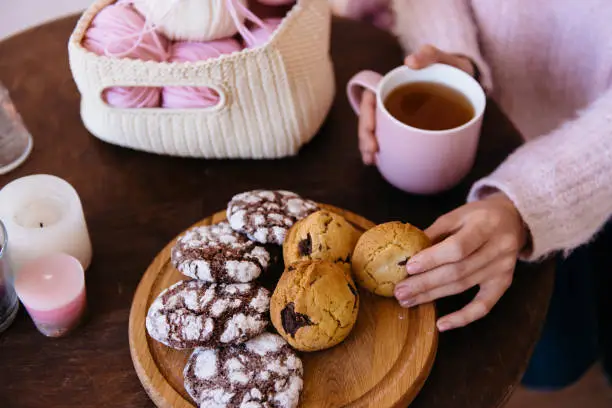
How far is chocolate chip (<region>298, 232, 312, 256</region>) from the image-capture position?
2.27ft

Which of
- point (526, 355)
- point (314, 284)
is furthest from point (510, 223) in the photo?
point (314, 284)

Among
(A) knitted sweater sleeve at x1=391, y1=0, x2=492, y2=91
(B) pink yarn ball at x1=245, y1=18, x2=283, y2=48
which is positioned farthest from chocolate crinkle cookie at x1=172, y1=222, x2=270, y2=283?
(A) knitted sweater sleeve at x1=391, y1=0, x2=492, y2=91

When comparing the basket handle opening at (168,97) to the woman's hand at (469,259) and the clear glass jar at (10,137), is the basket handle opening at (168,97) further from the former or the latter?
the woman's hand at (469,259)

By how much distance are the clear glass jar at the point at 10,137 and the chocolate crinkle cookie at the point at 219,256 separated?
30 centimetres

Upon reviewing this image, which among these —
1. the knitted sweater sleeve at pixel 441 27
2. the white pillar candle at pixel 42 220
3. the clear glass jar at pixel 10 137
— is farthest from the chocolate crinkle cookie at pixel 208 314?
the knitted sweater sleeve at pixel 441 27

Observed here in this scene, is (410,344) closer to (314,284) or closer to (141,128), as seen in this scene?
(314,284)

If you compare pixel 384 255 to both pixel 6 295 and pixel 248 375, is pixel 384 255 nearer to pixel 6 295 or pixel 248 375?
pixel 248 375

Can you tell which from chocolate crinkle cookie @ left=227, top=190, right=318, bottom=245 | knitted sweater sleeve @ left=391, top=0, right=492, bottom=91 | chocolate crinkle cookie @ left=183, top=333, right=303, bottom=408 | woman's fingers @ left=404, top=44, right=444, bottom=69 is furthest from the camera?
knitted sweater sleeve @ left=391, top=0, right=492, bottom=91

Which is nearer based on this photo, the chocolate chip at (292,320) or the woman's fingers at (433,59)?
the chocolate chip at (292,320)

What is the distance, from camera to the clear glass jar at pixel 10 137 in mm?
852

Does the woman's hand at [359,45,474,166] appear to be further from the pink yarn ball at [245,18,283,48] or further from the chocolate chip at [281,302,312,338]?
the chocolate chip at [281,302,312,338]

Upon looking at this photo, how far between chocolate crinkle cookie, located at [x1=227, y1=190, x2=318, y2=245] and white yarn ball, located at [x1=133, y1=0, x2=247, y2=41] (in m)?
0.20

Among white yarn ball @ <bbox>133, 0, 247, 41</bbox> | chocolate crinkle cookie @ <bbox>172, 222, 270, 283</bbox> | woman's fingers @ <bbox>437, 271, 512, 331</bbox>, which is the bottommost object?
woman's fingers @ <bbox>437, 271, 512, 331</bbox>

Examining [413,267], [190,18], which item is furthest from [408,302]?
[190,18]
